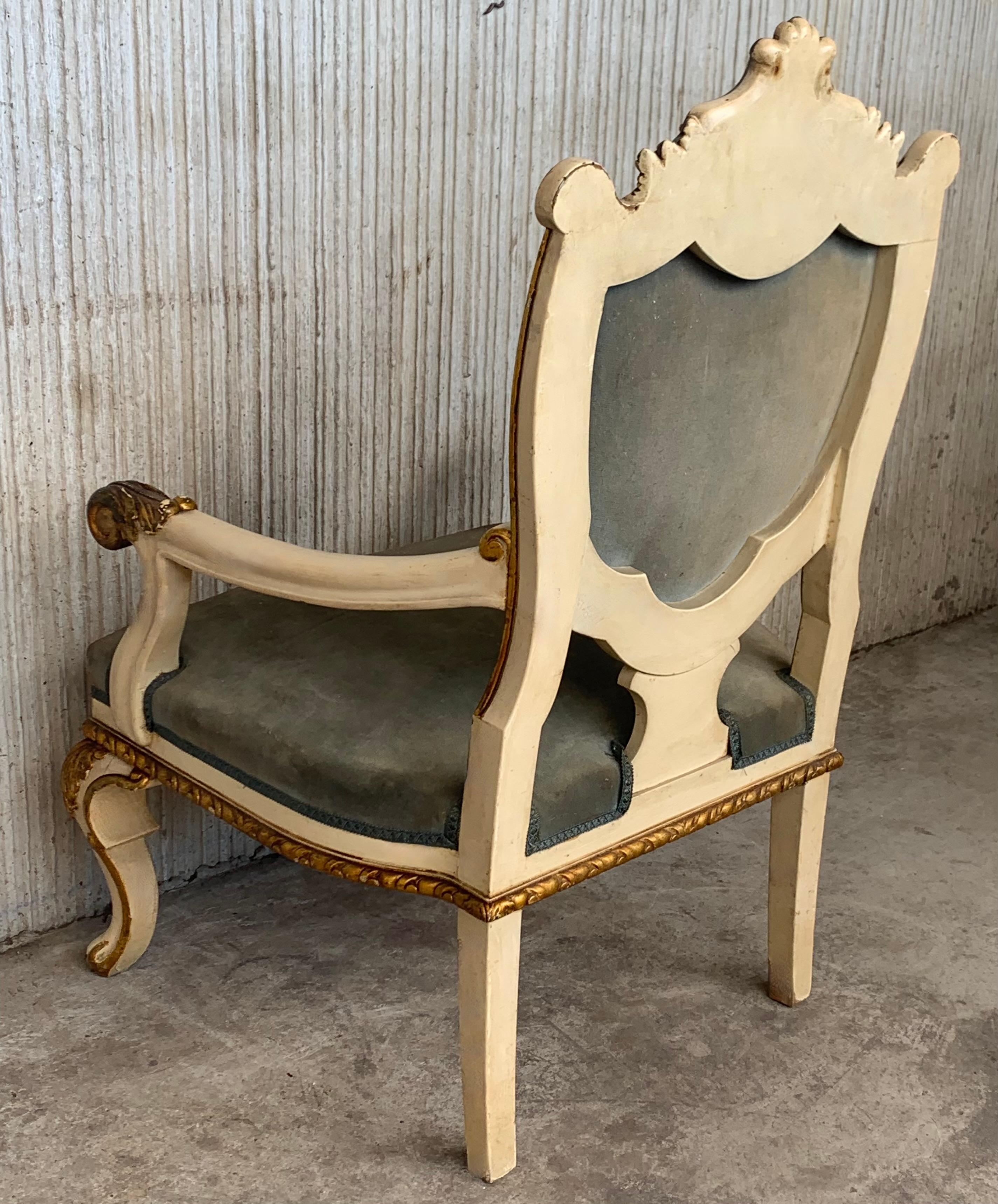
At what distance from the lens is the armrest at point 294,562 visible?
4.11 ft

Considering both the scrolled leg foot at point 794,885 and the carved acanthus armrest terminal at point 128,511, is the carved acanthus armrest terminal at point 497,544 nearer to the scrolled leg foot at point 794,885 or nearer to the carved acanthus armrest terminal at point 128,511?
the carved acanthus armrest terminal at point 128,511

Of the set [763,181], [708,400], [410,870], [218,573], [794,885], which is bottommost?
[794,885]

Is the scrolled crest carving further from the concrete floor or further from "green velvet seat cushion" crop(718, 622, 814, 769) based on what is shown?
the concrete floor

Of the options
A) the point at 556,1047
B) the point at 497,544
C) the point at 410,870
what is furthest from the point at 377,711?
the point at 556,1047

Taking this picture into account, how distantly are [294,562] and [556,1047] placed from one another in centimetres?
74

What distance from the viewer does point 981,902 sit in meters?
2.09

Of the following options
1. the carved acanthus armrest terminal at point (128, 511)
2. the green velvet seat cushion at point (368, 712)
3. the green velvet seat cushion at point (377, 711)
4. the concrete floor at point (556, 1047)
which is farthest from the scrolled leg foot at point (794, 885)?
the carved acanthus armrest terminal at point (128, 511)

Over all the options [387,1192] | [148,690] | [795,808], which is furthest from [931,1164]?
[148,690]

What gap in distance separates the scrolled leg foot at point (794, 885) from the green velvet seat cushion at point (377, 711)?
6.7 inches

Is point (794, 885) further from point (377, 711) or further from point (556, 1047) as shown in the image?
point (377, 711)

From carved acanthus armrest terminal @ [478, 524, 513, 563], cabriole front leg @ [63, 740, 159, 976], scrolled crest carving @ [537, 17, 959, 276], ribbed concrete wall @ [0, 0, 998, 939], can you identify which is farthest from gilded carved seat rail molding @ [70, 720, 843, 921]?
scrolled crest carving @ [537, 17, 959, 276]

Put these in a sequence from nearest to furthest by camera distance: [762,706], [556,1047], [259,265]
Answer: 1. [762,706]
2. [556,1047]
3. [259,265]

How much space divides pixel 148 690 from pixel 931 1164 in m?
1.01

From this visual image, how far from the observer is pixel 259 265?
5.98ft
